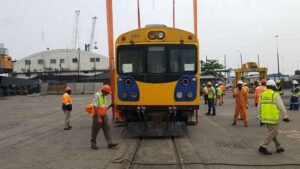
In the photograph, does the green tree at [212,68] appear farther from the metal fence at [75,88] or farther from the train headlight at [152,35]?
the train headlight at [152,35]

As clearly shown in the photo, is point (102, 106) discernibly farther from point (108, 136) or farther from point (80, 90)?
point (80, 90)

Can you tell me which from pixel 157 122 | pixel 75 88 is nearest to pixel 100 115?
pixel 157 122

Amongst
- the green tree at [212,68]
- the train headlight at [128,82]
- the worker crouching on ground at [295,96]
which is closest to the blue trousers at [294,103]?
→ the worker crouching on ground at [295,96]

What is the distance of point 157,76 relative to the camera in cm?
1202

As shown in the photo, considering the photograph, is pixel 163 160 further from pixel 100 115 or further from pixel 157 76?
pixel 157 76

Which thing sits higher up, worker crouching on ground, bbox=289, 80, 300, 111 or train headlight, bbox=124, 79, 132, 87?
train headlight, bbox=124, 79, 132, 87

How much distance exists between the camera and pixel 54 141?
1195 centimetres

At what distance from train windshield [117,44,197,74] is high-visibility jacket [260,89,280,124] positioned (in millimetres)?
3020

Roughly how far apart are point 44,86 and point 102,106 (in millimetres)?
49894

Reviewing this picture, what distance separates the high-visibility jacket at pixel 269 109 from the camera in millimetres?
9305

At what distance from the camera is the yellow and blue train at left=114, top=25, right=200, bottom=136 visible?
1197cm

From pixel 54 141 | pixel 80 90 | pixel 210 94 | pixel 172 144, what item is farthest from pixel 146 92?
pixel 80 90

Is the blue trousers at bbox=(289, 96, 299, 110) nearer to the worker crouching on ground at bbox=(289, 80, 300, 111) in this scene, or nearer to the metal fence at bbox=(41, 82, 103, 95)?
the worker crouching on ground at bbox=(289, 80, 300, 111)

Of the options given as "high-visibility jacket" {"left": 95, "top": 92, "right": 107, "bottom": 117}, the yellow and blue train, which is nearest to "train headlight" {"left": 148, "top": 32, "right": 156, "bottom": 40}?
the yellow and blue train
